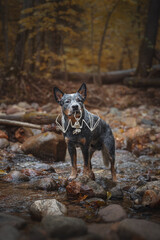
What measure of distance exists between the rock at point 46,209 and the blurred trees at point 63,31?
745 cm

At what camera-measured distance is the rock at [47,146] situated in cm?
470

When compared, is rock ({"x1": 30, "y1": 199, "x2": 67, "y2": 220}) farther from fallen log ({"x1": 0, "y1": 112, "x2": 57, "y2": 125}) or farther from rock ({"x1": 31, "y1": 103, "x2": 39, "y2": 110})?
rock ({"x1": 31, "y1": 103, "x2": 39, "y2": 110})

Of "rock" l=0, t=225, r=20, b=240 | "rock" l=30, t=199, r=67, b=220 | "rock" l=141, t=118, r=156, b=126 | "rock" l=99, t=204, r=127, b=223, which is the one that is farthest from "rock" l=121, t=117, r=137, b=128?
"rock" l=0, t=225, r=20, b=240

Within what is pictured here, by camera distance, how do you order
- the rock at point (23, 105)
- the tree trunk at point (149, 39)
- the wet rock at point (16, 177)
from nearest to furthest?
1. the wet rock at point (16, 177)
2. the rock at point (23, 105)
3. the tree trunk at point (149, 39)

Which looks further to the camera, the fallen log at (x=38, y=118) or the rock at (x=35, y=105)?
the rock at (x=35, y=105)

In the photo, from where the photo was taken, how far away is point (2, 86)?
9117mm

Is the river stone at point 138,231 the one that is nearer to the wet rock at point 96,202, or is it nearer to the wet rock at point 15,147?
the wet rock at point 96,202

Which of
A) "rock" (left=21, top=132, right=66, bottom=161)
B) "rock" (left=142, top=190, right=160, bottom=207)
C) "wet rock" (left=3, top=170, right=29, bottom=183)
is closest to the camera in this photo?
"rock" (left=142, top=190, right=160, bottom=207)

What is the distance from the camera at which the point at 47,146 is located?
4707 millimetres

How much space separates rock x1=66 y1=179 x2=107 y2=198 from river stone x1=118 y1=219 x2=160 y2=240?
1062 mm

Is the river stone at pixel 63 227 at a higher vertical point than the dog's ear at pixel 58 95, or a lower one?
lower

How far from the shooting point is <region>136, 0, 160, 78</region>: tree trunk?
1031 centimetres

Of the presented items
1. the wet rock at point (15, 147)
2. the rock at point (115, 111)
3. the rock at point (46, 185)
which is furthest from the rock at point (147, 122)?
the rock at point (46, 185)

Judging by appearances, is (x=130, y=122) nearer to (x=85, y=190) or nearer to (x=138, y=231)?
(x=85, y=190)
